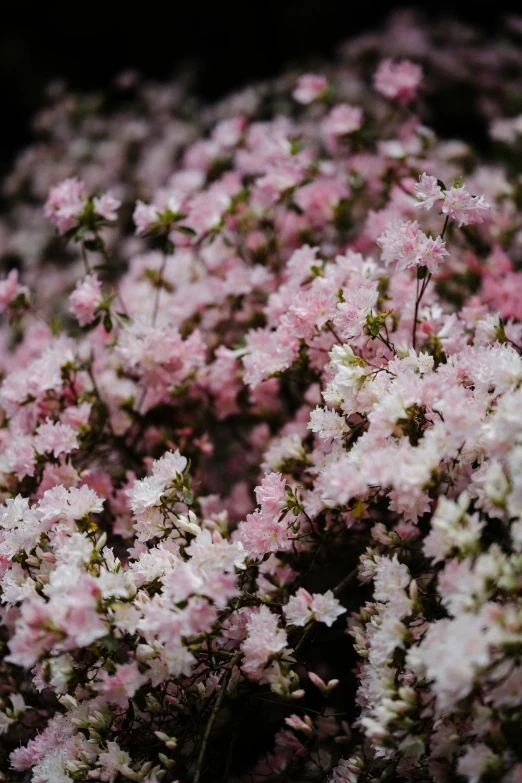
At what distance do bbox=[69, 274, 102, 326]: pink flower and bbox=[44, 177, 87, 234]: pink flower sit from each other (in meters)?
0.19

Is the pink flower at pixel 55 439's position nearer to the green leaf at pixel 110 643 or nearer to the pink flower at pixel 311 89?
the green leaf at pixel 110 643

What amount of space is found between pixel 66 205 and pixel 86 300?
1.02 feet

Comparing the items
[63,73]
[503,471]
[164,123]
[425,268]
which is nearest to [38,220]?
[164,123]

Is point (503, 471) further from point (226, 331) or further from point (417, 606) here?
point (226, 331)

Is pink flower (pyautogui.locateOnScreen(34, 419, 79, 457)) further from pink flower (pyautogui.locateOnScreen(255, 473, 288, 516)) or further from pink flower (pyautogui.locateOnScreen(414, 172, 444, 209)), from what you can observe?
pink flower (pyautogui.locateOnScreen(414, 172, 444, 209))

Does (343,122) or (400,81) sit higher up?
(400,81)

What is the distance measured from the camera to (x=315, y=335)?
184 cm

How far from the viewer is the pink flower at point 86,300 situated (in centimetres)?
198

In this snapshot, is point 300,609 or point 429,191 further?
point 429,191

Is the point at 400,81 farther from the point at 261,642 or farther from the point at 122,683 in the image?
the point at 122,683

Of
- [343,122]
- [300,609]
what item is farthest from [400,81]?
[300,609]

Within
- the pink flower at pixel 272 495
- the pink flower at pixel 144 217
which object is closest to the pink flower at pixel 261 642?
the pink flower at pixel 272 495

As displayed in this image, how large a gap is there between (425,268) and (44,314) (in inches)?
93.3

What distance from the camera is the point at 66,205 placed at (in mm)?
2033
